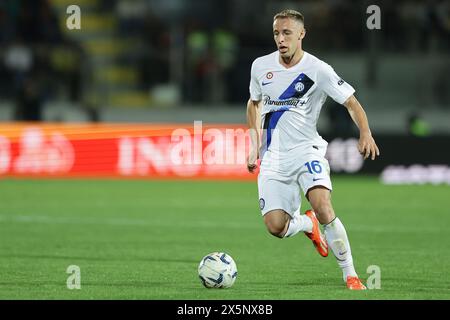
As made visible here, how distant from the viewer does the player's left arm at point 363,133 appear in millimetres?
8836

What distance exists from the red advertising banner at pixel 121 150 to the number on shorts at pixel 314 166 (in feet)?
41.0

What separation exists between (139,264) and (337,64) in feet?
48.6

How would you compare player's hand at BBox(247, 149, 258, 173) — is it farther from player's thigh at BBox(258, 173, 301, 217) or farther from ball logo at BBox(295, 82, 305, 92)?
ball logo at BBox(295, 82, 305, 92)

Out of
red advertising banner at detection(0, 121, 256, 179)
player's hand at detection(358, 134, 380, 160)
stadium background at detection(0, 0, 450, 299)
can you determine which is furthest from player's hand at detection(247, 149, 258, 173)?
red advertising banner at detection(0, 121, 256, 179)

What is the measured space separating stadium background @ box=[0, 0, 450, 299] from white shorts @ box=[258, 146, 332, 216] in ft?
8.59

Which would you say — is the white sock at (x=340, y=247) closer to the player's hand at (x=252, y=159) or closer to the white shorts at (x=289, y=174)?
the white shorts at (x=289, y=174)

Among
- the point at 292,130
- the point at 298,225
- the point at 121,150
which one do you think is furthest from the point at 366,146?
the point at 121,150

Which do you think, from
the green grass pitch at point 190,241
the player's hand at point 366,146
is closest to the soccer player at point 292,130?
the player's hand at point 366,146

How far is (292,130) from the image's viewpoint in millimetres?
9422

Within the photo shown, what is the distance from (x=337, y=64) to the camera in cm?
2511

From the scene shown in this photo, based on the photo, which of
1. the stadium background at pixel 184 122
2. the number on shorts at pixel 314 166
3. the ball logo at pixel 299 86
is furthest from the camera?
the stadium background at pixel 184 122

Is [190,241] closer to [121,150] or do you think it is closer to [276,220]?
[276,220]

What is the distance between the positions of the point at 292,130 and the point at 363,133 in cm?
73

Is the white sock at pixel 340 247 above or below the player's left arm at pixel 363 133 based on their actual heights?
below
